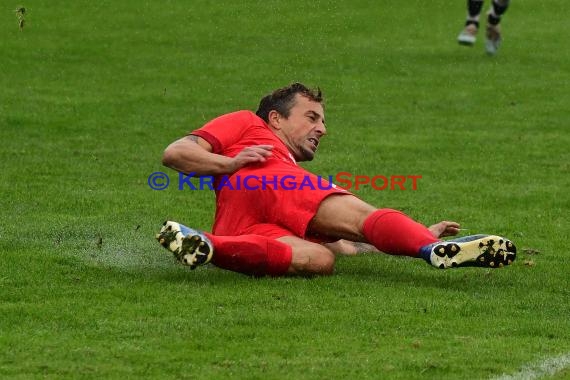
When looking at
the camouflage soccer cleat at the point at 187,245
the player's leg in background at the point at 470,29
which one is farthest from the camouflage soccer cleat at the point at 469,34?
the camouflage soccer cleat at the point at 187,245

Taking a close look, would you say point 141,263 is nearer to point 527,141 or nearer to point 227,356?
point 227,356

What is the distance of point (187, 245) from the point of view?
303 inches

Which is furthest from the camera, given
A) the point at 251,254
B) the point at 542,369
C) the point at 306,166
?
the point at 306,166

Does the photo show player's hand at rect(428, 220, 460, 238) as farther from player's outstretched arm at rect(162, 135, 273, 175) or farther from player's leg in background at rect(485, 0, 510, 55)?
player's leg in background at rect(485, 0, 510, 55)

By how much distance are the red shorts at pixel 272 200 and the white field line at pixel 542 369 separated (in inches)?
94.8

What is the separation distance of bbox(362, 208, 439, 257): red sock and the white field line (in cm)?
176

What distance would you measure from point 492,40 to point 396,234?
46.7ft

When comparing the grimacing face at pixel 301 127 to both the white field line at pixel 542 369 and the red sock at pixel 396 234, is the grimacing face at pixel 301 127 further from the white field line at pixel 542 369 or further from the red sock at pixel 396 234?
the white field line at pixel 542 369

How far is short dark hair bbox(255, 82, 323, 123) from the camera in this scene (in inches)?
362

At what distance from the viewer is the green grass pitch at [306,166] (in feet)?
21.5

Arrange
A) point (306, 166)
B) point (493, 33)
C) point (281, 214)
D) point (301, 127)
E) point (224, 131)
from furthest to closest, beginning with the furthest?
point (493, 33) → point (306, 166) → point (301, 127) → point (224, 131) → point (281, 214)

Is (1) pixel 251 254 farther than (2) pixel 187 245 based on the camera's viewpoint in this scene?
Yes

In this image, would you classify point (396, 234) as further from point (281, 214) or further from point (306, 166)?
point (306, 166)

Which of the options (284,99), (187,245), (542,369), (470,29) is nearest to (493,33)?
(470,29)
